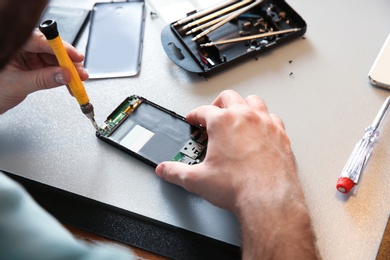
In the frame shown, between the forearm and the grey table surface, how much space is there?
0.19ft

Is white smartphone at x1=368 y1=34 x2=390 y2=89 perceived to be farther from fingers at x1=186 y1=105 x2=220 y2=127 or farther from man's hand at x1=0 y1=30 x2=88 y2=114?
man's hand at x1=0 y1=30 x2=88 y2=114

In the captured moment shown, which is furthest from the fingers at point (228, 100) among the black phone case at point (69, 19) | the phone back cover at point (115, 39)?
the black phone case at point (69, 19)

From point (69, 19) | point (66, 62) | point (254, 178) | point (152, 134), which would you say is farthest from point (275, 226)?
point (69, 19)

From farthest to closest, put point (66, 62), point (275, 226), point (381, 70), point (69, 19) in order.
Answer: point (69, 19), point (381, 70), point (66, 62), point (275, 226)

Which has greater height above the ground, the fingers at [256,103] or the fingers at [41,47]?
the fingers at [256,103]

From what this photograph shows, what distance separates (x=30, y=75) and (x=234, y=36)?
443 millimetres

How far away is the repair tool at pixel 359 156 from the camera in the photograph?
79 cm

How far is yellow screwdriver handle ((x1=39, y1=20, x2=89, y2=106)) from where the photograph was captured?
0.72 metres

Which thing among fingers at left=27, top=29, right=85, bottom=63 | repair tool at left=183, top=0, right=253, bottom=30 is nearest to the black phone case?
fingers at left=27, top=29, right=85, bottom=63

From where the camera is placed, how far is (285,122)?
2.91 feet

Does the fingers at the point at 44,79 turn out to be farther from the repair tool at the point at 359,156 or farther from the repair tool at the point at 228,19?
the repair tool at the point at 359,156

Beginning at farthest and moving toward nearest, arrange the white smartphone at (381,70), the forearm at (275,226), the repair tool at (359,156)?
the white smartphone at (381,70) → the repair tool at (359,156) → the forearm at (275,226)

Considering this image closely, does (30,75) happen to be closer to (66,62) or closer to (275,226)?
(66,62)

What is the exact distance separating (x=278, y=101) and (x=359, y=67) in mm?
205
